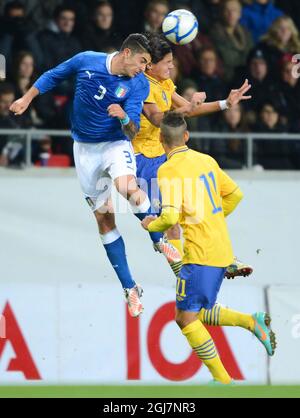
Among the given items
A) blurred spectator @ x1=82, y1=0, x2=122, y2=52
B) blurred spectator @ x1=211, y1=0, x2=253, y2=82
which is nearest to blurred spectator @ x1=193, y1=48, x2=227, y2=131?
blurred spectator @ x1=211, y1=0, x2=253, y2=82

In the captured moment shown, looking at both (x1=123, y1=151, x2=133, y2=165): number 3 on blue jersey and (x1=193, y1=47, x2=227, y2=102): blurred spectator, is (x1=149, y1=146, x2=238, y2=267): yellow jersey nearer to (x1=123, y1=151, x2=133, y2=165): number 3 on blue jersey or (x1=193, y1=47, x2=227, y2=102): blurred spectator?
(x1=123, y1=151, x2=133, y2=165): number 3 on blue jersey

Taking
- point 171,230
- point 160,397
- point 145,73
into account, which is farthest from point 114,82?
point 160,397

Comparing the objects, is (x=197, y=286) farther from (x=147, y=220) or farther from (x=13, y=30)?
(x=13, y=30)

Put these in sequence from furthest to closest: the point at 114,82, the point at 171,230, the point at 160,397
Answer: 1. the point at 171,230
2. the point at 114,82
3. the point at 160,397

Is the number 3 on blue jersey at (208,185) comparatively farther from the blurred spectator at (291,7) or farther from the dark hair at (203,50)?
the blurred spectator at (291,7)

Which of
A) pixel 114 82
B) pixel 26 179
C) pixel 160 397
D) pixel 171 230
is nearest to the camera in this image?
pixel 160 397

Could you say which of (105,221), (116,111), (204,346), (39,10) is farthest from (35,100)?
(204,346)

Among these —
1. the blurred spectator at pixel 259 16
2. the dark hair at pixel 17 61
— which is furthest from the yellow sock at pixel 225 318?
the blurred spectator at pixel 259 16

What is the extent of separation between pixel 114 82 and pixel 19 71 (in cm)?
337

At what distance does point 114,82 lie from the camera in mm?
12320

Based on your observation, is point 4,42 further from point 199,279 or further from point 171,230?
point 199,279

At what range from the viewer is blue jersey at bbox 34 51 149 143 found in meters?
12.3

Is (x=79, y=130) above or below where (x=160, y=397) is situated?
above

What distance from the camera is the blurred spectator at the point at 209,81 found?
16.1m
